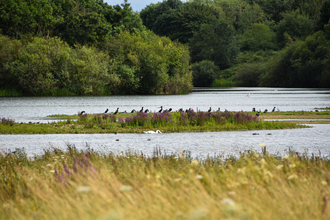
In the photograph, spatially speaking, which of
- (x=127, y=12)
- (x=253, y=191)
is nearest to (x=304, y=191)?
(x=253, y=191)

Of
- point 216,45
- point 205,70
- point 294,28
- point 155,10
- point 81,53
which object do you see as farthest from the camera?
point 155,10

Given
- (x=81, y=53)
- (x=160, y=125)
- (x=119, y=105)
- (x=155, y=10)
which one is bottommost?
(x=160, y=125)

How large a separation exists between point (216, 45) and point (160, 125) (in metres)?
123

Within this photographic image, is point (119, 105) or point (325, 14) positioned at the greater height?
point (325, 14)

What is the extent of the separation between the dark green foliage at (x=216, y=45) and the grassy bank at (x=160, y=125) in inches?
4632

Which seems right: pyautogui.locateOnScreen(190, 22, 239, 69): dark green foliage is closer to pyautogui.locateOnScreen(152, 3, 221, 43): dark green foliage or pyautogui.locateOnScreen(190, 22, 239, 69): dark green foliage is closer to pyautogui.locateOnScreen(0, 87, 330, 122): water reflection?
pyautogui.locateOnScreen(152, 3, 221, 43): dark green foliage

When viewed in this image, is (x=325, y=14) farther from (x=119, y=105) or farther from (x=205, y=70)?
(x=119, y=105)

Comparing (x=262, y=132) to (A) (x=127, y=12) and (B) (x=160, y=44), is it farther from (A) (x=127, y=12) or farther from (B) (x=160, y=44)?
(A) (x=127, y=12)

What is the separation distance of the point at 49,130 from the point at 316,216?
785 inches

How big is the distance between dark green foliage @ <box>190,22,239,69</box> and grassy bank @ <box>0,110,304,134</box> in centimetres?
11765

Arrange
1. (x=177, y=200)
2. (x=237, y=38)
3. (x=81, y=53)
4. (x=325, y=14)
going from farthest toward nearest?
1. (x=237, y=38)
2. (x=325, y=14)
3. (x=81, y=53)
4. (x=177, y=200)

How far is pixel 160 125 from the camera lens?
23.9 metres

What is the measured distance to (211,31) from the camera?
460 ft

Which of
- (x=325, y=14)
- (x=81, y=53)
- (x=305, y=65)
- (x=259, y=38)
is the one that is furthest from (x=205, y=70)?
(x=81, y=53)
